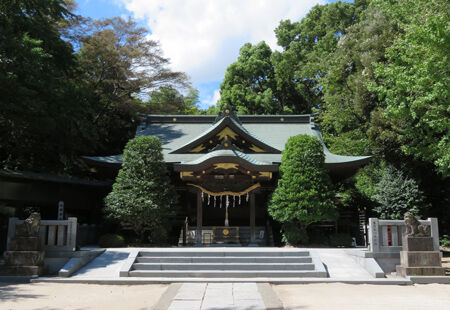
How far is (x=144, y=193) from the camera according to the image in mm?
13875

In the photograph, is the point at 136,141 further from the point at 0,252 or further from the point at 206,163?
the point at 0,252

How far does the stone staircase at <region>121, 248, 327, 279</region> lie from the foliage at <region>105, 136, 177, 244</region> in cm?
305

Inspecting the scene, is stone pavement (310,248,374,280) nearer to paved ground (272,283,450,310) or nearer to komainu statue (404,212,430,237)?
paved ground (272,283,450,310)

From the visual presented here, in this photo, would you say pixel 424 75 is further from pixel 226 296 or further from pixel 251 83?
pixel 251 83

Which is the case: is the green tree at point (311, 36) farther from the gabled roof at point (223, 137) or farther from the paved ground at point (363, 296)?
the paved ground at point (363, 296)

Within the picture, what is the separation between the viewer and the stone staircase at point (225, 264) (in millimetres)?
9602

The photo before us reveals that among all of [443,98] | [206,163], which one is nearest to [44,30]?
[206,163]

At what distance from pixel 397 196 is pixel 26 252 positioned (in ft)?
46.6

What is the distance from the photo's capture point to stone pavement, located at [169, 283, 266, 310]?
21.5ft

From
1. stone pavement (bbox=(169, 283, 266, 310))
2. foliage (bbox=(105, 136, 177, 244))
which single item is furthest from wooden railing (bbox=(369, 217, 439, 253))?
foliage (bbox=(105, 136, 177, 244))

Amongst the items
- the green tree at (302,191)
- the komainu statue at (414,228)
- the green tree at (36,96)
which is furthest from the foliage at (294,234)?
the green tree at (36,96)

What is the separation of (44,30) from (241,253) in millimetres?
12732

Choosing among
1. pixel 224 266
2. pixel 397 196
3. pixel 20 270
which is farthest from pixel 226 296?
pixel 397 196

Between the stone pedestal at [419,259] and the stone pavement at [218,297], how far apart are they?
13.7 feet
